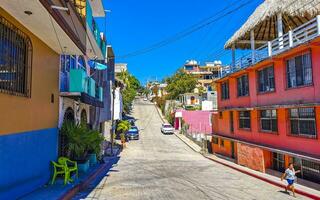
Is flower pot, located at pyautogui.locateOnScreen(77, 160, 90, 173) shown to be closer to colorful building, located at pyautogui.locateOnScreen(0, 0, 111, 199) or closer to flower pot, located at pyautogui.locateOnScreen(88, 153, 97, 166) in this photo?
colorful building, located at pyautogui.locateOnScreen(0, 0, 111, 199)

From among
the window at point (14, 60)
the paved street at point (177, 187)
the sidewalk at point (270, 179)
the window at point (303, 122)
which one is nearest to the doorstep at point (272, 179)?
the sidewalk at point (270, 179)

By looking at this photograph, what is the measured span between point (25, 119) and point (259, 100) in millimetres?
15807

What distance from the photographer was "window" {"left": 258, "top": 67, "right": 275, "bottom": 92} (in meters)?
20.4

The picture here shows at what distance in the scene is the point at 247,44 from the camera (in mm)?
28109

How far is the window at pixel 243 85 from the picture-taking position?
24.6 metres

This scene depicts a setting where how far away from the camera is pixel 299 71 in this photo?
17078mm

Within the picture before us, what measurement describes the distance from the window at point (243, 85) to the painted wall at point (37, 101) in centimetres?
1481

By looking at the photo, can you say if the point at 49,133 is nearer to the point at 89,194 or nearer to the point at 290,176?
the point at 89,194

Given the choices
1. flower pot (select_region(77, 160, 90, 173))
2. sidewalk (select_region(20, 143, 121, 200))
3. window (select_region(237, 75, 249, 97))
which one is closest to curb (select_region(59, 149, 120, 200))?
sidewalk (select_region(20, 143, 121, 200))

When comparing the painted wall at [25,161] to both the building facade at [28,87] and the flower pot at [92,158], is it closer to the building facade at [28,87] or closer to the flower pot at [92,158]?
the building facade at [28,87]

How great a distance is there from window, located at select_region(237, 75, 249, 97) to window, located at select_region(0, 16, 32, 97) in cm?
1714

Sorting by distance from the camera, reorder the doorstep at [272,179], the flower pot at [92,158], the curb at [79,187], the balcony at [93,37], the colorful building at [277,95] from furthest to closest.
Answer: the flower pot at [92,158] → the balcony at [93,37] → the colorful building at [277,95] → the doorstep at [272,179] → the curb at [79,187]

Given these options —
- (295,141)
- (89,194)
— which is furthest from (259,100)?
(89,194)

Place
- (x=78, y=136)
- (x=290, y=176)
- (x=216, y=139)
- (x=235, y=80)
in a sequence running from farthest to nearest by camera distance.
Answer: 1. (x=216, y=139)
2. (x=235, y=80)
3. (x=78, y=136)
4. (x=290, y=176)
